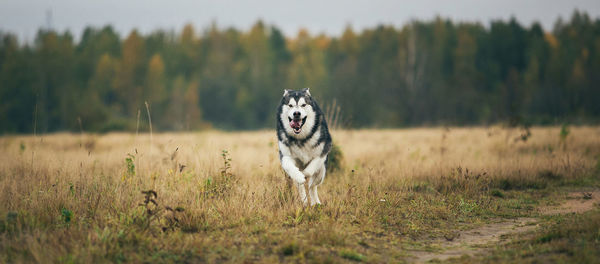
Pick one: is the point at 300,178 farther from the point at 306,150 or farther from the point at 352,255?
the point at 352,255

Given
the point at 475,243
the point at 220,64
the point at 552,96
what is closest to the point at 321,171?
the point at 475,243

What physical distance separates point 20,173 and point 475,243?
7773 mm

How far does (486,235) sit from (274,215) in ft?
9.33

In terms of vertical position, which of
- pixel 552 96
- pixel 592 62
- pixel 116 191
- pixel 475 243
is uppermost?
pixel 592 62

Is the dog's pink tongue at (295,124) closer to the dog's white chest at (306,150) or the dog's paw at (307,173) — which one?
the dog's white chest at (306,150)

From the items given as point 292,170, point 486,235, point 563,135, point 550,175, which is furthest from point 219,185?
point 563,135

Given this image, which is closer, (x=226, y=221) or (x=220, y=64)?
(x=226, y=221)

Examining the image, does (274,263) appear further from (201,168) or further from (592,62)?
(592,62)

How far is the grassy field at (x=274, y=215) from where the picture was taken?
14.0 ft

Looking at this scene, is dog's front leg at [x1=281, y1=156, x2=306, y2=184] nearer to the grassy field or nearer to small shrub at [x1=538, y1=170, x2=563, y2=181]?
the grassy field

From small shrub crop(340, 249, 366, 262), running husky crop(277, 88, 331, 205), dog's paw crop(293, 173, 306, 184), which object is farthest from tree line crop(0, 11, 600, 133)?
small shrub crop(340, 249, 366, 262)

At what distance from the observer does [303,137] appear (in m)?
6.43

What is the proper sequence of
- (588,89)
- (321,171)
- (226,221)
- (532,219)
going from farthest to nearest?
(588,89) < (321,171) < (532,219) < (226,221)

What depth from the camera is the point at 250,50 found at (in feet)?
179
